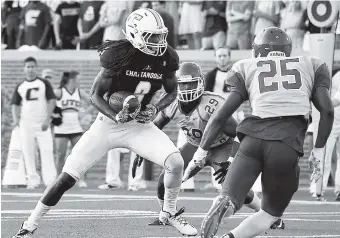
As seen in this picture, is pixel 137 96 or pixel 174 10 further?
pixel 174 10

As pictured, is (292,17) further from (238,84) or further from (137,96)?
(238,84)

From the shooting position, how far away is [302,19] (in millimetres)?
16906

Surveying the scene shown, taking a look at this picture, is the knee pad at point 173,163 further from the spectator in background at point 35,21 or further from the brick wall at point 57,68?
the spectator in background at point 35,21

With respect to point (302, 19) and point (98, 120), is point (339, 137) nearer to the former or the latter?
point (302, 19)

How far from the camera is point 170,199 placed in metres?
8.90

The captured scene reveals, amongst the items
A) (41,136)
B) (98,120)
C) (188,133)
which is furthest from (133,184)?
(98,120)

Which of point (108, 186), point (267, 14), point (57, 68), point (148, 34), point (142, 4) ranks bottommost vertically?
point (108, 186)

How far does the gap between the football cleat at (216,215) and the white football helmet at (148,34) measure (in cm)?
208

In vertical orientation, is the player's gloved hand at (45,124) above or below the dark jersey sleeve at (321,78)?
below

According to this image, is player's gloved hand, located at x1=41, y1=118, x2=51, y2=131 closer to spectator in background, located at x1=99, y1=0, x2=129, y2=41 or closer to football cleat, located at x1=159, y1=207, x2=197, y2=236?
spectator in background, located at x1=99, y1=0, x2=129, y2=41

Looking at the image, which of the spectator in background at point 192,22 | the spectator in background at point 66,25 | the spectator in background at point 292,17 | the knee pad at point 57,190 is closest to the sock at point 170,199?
the knee pad at point 57,190

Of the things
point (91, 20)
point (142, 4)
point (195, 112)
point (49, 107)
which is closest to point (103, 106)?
point (195, 112)

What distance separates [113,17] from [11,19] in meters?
2.46

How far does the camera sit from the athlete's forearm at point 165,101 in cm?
883
